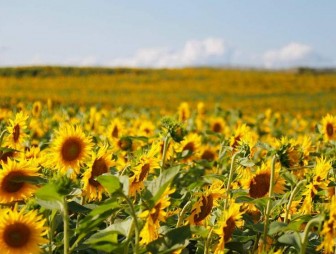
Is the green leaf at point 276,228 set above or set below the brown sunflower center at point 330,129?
below

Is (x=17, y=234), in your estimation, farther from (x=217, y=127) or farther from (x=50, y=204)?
(x=217, y=127)

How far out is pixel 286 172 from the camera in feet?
7.89

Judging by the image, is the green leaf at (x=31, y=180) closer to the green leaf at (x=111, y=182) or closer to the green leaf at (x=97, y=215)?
the green leaf at (x=97, y=215)

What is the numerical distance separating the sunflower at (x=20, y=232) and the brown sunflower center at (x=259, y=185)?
43.7 inches

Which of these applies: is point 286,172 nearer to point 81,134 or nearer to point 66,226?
point 81,134

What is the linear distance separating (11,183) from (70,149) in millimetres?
460

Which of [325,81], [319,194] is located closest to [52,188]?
[319,194]

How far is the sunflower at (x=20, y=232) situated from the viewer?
167cm

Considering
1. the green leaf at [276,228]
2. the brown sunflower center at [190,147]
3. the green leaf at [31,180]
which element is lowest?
the brown sunflower center at [190,147]

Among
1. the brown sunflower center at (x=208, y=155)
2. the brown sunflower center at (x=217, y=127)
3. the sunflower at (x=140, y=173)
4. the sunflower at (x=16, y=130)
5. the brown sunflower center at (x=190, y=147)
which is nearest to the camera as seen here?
the sunflower at (x=140, y=173)

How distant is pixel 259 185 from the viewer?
2545mm

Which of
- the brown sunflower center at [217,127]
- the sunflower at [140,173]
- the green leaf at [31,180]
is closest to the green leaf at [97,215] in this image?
the green leaf at [31,180]

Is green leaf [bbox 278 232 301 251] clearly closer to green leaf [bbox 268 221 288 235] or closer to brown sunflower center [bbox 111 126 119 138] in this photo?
green leaf [bbox 268 221 288 235]

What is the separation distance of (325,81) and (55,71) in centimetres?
1665
